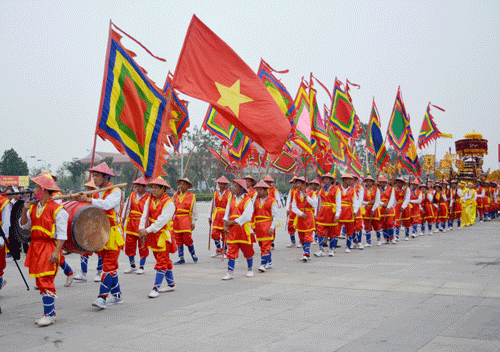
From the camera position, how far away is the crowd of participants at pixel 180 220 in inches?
226

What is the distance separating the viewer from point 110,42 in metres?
6.85

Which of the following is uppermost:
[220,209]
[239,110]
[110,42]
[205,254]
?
[110,42]

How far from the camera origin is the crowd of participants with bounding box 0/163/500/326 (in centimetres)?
573

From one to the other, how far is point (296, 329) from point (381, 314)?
1.20 meters

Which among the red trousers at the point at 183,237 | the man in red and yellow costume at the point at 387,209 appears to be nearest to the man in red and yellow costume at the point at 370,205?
the man in red and yellow costume at the point at 387,209

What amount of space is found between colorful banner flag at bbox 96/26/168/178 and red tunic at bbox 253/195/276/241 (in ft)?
10.8

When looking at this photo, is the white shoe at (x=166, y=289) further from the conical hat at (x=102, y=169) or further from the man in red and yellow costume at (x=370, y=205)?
the man in red and yellow costume at (x=370, y=205)

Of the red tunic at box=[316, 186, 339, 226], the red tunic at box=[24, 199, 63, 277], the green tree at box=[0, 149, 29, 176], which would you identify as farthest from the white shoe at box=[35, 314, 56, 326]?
the green tree at box=[0, 149, 29, 176]

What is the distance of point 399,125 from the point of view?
1586cm

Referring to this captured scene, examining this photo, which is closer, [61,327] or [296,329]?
[296,329]

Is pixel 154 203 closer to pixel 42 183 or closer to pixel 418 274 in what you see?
pixel 42 183

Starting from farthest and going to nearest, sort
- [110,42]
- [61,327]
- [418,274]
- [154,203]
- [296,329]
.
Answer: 1. [418,274]
2. [154,203]
3. [110,42]
4. [61,327]
5. [296,329]

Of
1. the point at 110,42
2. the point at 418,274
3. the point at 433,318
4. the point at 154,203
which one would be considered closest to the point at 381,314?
the point at 433,318

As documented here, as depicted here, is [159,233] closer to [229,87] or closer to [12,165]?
[229,87]
